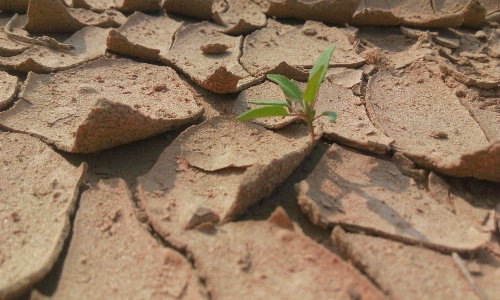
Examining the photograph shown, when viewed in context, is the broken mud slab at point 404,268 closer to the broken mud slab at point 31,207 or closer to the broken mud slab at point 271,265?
the broken mud slab at point 271,265

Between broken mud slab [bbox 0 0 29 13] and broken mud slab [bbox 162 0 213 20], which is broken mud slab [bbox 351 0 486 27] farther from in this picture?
broken mud slab [bbox 0 0 29 13]

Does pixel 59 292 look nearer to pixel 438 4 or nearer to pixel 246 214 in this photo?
pixel 246 214

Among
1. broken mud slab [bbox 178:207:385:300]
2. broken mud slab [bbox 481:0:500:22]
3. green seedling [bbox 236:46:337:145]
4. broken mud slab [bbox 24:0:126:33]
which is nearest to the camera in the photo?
broken mud slab [bbox 178:207:385:300]

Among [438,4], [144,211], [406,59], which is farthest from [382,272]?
[438,4]

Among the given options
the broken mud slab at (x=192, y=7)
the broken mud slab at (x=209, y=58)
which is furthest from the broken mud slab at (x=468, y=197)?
the broken mud slab at (x=192, y=7)

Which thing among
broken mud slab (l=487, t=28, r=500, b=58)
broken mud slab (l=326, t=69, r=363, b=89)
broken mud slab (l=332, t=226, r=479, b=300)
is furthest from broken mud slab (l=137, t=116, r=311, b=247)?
broken mud slab (l=487, t=28, r=500, b=58)
